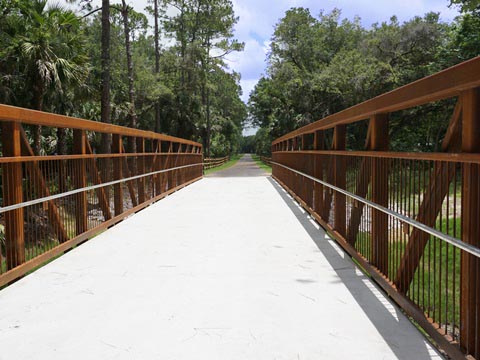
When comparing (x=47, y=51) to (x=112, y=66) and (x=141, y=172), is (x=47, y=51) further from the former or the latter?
(x=112, y=66)

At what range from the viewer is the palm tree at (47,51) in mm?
13195

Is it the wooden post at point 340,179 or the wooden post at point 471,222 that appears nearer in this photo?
the wooden post at point 471,222

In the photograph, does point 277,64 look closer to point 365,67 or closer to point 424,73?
point 365,67

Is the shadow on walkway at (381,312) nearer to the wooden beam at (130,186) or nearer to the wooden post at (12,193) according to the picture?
the wooden post at (12,193)

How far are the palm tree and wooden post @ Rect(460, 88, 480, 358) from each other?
12.3m

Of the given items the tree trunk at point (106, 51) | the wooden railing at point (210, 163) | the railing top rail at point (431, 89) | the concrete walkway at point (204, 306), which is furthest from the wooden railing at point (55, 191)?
the wooden railing at point (210, 163)

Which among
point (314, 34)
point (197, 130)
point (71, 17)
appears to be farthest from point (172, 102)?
point (71, 17)

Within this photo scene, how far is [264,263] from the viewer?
4.82 metres

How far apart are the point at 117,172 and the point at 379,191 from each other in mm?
4727

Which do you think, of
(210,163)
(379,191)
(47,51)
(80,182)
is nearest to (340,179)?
(379,191)

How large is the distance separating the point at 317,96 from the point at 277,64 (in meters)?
4.15

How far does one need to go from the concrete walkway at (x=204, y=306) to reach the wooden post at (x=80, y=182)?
287 mm

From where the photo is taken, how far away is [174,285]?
13.3ft

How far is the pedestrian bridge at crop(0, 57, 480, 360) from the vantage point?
2.67 meters
